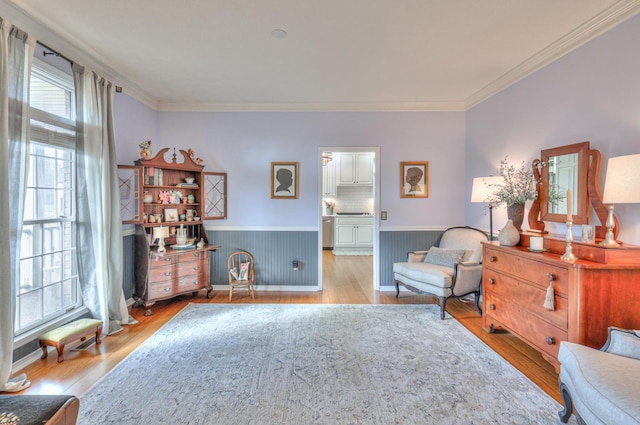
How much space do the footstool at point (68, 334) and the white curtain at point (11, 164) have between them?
31 cm

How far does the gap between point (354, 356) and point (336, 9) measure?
110 inches

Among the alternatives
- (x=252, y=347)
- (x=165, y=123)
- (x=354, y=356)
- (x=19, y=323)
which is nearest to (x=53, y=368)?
(x=19, y=323)

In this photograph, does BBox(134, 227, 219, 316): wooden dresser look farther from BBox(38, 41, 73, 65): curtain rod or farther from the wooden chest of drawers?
BBox(38, 41, 73, 65): curtain rod

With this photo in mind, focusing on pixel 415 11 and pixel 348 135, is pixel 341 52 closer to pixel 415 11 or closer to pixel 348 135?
pixel 415 11

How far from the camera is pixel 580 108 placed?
2562mm

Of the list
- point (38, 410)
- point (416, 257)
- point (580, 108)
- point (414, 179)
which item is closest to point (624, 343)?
point (580, 108)

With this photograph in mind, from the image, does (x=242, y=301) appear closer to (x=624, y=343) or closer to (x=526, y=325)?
(x=526, y=325)

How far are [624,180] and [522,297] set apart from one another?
1.17 m

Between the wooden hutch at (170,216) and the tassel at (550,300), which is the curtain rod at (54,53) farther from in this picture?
the tassel at (550,300)

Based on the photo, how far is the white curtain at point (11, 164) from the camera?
2.03m

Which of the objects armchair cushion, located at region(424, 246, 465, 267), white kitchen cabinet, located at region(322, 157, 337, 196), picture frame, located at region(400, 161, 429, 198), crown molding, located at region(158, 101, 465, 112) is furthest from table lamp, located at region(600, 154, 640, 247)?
white kitchen cabinet, located at region(322, 157, 337, 196)

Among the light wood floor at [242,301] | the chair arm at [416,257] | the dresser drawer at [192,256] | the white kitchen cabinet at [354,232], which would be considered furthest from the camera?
the white kitchen cabinet at [354,232]

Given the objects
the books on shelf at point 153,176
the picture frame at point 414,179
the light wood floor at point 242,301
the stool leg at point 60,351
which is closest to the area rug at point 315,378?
the light wood floor at point 242,301

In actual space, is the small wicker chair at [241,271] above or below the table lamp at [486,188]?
below
